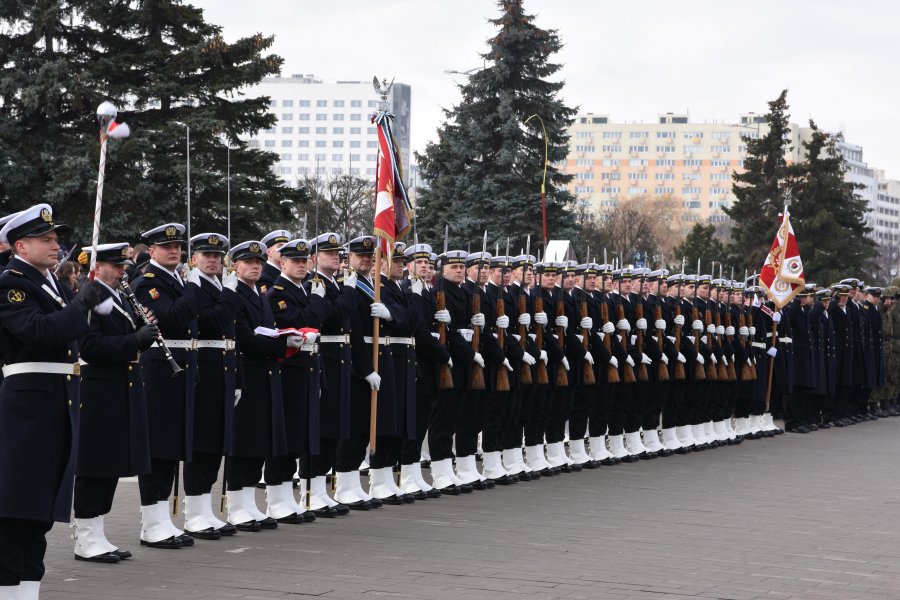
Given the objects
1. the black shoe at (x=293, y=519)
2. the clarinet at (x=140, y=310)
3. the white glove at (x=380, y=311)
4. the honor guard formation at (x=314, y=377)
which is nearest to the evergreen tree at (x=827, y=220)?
the honor guard formation at (x=314, y=377)

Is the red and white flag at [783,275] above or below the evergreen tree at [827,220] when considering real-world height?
below

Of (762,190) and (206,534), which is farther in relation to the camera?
(762,190)

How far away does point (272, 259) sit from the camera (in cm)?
1148

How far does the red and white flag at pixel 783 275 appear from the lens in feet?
68.9

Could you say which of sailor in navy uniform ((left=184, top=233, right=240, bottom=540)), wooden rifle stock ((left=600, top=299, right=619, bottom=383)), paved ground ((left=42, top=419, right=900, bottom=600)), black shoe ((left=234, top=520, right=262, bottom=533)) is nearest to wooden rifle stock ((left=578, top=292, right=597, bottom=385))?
wooden rifle stock ((left=600, top=299, right=619, bottom=383))

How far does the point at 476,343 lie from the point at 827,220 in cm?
3801

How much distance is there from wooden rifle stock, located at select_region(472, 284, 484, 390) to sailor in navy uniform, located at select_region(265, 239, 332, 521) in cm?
260

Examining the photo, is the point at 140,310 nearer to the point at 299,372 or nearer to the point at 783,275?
the point at 299,372

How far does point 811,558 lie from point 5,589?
216 inches

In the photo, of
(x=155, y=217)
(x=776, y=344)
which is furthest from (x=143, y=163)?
(x=776, y=344)

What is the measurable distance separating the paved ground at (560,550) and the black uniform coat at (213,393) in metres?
0.74

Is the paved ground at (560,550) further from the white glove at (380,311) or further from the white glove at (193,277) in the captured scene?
the white glove at (193,277)

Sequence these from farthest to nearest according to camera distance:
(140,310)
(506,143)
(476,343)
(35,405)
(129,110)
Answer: (506,143)
(129,110)
(476,343)
(140,310)
(35,405)

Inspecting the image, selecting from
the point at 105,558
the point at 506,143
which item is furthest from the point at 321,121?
the point at 105,558
